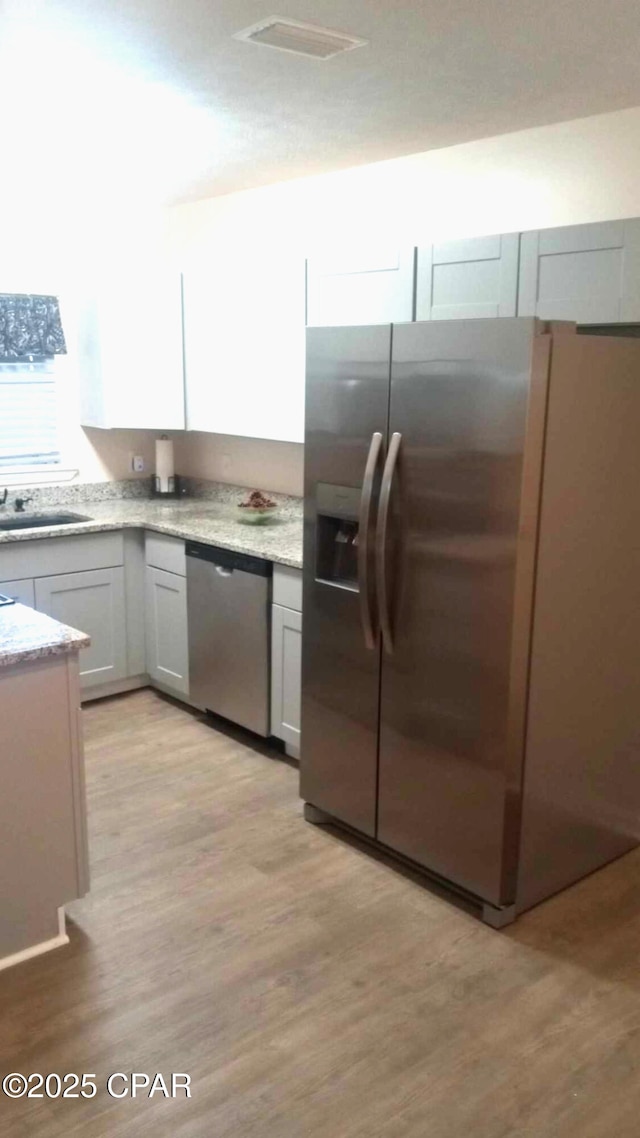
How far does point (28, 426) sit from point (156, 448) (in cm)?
70

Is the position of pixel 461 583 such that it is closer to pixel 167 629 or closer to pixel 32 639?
pixel 32 639

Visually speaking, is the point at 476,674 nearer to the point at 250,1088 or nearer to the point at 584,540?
the point at 584,540

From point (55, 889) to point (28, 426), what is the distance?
273 cm

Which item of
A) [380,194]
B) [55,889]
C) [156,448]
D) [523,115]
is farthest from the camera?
[156,448]

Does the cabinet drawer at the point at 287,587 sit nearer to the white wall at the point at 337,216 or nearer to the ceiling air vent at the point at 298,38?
the white wall at the point at 337,216

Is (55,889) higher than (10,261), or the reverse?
(10,261)

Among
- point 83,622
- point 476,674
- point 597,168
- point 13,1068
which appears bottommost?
point 13,1068

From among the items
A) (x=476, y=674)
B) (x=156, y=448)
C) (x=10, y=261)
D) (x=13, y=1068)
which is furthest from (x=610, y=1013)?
(x=10, y=261)

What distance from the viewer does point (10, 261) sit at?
4395mm

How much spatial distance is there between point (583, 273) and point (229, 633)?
6.61 ft

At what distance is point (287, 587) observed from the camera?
3.56 metres

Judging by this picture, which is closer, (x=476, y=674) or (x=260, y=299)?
(x=476, y=674)

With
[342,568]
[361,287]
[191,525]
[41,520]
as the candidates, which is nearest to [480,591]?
[342,568]

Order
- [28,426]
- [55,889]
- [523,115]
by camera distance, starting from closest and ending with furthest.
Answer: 1. [55,889]
2. [523,115]
3. [28,426]
